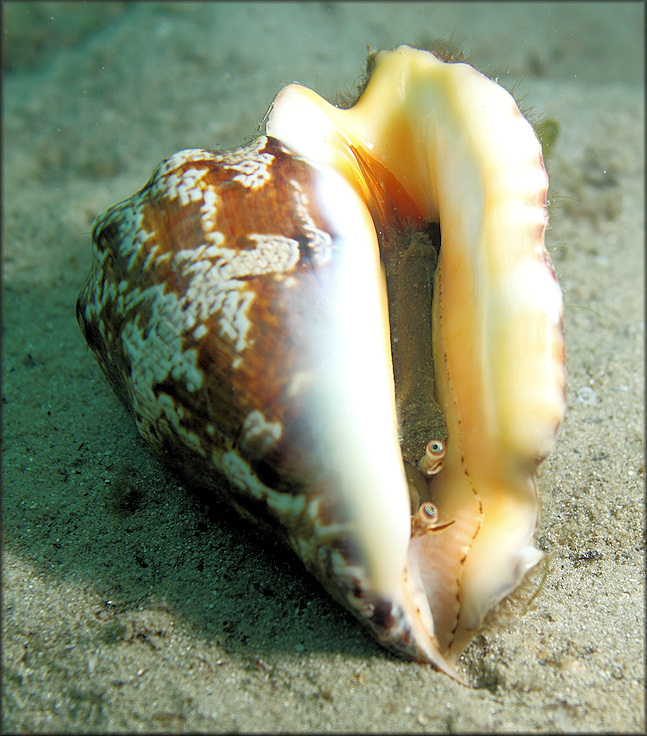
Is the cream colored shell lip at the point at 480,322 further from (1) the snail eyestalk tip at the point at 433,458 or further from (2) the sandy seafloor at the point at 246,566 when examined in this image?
(2) the sandy seafloor at the point at 246,566

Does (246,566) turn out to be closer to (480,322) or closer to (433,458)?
(433,458)

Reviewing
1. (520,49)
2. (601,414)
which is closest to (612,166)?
(601,414)

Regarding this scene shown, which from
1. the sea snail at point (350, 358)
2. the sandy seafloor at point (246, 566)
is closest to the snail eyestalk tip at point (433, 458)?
the sea snail at point (350, 358)

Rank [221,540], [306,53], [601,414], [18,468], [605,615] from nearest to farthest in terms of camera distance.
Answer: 1. [605,615]
2. [221,540]
3. [18,468]
4. [601,414]
5. [306,53]

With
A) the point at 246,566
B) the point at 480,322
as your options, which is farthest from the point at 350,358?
the point at 246,566

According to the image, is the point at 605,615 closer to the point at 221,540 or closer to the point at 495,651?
the point at 495,651

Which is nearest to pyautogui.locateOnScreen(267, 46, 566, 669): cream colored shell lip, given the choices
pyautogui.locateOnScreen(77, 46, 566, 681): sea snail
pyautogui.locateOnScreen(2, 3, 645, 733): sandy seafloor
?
pyautogui.locateOnScreen(77, 46, 566, 681): sea snail

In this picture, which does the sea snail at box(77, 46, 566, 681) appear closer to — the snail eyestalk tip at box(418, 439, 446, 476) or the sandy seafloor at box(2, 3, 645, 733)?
the snail eyestalk tip at box(418, 439, 446, 476)
